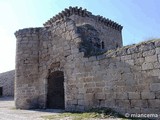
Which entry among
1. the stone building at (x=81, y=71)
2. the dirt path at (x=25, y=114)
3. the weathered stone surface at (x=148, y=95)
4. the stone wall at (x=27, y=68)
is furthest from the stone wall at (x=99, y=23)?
the weathered stone surface at (x=148, y=95)

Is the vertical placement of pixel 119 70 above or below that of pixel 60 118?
above

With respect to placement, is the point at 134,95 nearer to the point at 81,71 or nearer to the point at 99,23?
the point at 81,71

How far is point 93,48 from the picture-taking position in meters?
8.23

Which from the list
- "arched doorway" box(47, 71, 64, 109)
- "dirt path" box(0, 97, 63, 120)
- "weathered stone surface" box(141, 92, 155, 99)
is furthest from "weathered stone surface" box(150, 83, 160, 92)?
"arched doorway" box(47, 71, 64, 109)

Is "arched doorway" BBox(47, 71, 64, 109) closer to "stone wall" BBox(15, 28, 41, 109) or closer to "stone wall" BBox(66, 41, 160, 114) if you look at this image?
"stone wall" BBox(15, 28, 41, 109)

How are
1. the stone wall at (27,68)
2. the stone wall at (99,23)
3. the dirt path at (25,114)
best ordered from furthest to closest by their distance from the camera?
the stone wall at (99,23)
the stone wall at (27,68)
the dirt path at (25,114)

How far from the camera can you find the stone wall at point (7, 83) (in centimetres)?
1994

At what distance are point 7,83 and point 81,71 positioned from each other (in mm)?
14697

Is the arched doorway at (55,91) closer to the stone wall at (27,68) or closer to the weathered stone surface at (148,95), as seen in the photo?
the stone wall at (27,68)

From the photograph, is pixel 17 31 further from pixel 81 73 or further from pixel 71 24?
pixel 81 73

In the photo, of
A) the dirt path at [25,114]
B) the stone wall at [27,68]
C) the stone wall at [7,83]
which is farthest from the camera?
the stone wall at [7,83]

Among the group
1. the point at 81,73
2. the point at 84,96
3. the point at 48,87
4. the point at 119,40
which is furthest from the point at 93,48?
the point at 119,40

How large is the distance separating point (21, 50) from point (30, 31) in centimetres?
100

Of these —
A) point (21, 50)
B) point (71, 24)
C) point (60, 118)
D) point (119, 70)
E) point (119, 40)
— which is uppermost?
point (119, 40)
